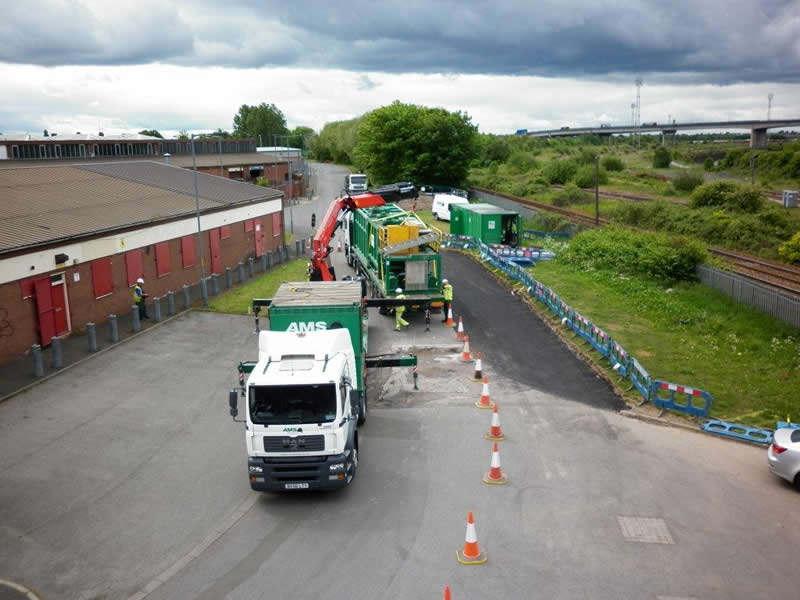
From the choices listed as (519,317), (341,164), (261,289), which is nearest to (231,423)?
(519,317)

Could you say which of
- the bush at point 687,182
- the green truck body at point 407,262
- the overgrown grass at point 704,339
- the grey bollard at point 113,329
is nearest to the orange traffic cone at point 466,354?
the green truck body at point 407,262

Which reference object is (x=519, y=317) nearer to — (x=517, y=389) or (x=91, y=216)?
(x=517, y=389)

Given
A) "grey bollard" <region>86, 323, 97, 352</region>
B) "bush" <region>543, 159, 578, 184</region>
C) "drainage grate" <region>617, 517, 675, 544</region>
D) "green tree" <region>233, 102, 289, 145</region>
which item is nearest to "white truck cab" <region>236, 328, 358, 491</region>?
→ "drainage grate" <region>617, 517, 675, 544</region>

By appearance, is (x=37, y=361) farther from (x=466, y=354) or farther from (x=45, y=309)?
(x=466, y=354)

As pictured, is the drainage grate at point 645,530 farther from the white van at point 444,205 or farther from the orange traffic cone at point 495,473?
the white van at point 444,205

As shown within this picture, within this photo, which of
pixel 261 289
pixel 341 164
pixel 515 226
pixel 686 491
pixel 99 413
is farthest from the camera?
pixel 341 164

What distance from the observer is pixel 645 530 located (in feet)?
40.2

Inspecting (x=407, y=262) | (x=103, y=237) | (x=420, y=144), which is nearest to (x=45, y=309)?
(x=103, y=237)

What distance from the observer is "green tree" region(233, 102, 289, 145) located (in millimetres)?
151000

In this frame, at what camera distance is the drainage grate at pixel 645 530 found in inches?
470

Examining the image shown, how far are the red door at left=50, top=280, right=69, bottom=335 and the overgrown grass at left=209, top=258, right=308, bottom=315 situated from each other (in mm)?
5855

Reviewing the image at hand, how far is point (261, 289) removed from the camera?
105 feet

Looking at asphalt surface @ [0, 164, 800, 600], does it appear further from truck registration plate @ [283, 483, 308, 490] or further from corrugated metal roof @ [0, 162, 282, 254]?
corrugated metal roof @ [0, 162, 282, 254]

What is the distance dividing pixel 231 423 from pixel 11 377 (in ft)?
23.6
